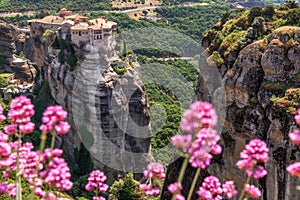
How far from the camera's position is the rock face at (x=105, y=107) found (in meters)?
42.4

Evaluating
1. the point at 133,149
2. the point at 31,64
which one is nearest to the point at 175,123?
the point at 133,149

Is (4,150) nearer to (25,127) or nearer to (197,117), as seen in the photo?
(25,127)

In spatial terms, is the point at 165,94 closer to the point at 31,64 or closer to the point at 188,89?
the point at 188,89

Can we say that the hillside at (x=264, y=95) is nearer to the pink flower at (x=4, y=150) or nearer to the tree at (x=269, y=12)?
the tree at (x=269, y=12)

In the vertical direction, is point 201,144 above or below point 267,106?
above

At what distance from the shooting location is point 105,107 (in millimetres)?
42750

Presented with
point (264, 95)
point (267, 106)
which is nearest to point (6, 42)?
point (264, 95)

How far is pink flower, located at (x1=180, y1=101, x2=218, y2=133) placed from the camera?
6.17m

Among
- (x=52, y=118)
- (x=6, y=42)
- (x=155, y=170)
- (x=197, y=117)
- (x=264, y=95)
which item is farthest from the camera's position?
(x=6, y=42)

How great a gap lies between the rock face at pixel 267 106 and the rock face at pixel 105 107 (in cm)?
1980

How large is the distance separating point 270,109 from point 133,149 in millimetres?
27421

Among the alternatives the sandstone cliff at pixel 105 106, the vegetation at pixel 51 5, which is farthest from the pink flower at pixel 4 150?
the vegetation at pixel 51 5

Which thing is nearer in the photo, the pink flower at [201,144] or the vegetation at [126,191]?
the pink flower at [201,144]

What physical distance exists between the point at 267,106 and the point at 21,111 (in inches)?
619
